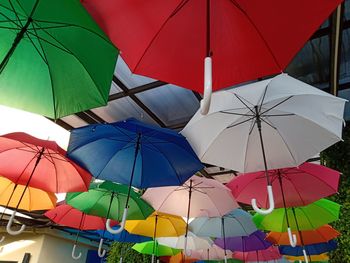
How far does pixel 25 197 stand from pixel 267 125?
2952 millimetres

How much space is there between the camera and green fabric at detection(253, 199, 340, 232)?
3.36 m

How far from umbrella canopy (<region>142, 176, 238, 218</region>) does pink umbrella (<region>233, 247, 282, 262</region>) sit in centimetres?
293

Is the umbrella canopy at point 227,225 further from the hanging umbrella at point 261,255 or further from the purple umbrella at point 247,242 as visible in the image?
the hanging umbrella at point 261,255

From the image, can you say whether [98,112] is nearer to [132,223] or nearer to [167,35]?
[132,223]

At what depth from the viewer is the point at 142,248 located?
5027 mm

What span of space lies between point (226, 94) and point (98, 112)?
10.0 ft

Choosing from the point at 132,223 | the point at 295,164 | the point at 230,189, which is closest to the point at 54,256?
the point at 132,223

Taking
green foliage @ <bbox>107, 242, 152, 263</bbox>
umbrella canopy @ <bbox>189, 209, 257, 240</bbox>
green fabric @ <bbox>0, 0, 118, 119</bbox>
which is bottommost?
green foliage @ <bbox>107, 242, 152, 263</bbox>

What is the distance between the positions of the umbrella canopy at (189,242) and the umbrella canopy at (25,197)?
2301 mm

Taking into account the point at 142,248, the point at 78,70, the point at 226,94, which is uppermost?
the point at 226,94

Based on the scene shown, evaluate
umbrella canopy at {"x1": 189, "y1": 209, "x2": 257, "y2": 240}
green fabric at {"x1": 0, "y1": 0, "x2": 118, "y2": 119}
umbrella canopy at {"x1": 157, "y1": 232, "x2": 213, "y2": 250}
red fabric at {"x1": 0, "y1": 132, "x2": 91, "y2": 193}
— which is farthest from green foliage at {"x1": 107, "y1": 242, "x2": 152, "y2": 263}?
green fabric at {"x1": 0, "y1": 0, "x2": 118, "y2": 119}

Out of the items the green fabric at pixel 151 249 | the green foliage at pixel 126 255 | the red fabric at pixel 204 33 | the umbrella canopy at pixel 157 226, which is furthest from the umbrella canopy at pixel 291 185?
the green foliage at pixel 126 255

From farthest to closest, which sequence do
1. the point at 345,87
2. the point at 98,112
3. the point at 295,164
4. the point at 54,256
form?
the point at 54,256, the point at 98,112, the point at 345,87, the point at 295,164

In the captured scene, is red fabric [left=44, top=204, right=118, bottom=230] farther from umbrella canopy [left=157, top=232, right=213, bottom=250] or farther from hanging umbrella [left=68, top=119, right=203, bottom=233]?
→ hanging umbrella [left=68, top=119, right=203, bottom=233]
